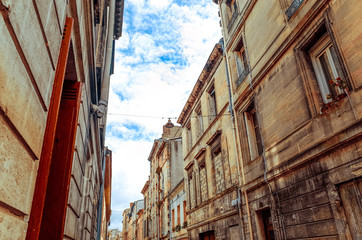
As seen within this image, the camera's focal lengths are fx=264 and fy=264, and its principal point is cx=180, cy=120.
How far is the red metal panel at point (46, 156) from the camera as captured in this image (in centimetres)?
203

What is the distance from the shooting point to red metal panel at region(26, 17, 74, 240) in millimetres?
2033

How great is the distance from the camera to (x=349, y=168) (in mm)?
5469

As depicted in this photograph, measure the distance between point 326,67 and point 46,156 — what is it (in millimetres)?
6840

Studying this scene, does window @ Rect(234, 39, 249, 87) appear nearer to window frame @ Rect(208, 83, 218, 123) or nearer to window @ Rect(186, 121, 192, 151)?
window frame @ Rect(208, 83, 218, 123)

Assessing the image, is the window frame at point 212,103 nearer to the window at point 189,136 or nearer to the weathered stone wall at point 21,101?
the window at point 189,136

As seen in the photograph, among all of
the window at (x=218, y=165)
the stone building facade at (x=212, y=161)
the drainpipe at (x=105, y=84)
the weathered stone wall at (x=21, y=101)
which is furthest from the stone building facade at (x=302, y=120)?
the weathered stone wall at (x=21, y=101)

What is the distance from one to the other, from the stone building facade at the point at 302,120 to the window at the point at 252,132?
38mm

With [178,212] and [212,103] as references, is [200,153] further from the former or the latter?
[178,212]

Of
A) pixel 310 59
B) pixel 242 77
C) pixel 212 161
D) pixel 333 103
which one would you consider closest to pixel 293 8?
pixel 310 59

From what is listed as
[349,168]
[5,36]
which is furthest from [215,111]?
[5,36]

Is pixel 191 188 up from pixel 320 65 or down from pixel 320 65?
down

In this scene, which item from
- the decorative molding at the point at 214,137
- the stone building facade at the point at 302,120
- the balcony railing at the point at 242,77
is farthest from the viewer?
the decorative molding at the point at 214,137

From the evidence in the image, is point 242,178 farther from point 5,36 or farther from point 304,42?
point 5,36

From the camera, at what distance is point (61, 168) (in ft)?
11.2
